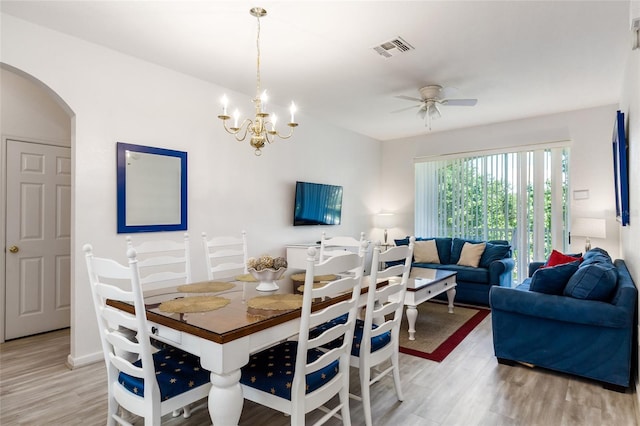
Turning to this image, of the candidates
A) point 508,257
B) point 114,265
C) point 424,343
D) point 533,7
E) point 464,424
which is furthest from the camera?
point 508,257

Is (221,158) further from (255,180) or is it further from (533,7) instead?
(533,7)

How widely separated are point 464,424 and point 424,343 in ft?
4.39

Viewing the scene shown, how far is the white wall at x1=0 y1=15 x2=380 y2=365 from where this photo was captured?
2.91 meters

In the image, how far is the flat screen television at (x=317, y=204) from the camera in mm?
5020

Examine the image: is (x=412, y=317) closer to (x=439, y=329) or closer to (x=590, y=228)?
(x=439, y=329)

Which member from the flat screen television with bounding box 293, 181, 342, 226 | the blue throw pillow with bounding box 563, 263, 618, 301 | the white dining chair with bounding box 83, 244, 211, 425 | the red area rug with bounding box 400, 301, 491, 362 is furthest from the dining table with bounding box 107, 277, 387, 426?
the flat screen television with bounding box 293, 181, 342, 226

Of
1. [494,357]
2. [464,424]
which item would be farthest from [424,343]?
[464,424]

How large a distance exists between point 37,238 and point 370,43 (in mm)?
3962

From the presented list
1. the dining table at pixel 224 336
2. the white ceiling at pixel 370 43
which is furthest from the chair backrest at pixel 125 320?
the white ceiling at pixel 370 43

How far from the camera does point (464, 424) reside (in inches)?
83.4

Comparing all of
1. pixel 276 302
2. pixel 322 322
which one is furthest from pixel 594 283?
pixel 276 302

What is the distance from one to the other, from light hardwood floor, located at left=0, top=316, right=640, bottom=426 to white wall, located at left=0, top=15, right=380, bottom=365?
385mm

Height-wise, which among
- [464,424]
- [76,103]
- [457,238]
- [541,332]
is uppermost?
[76,103]

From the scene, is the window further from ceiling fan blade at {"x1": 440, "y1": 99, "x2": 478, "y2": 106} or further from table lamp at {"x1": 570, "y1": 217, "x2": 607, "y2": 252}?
ceiling fan blade at {"x1": 440, "y1": 99, "x2": 478, "y2": 106}
